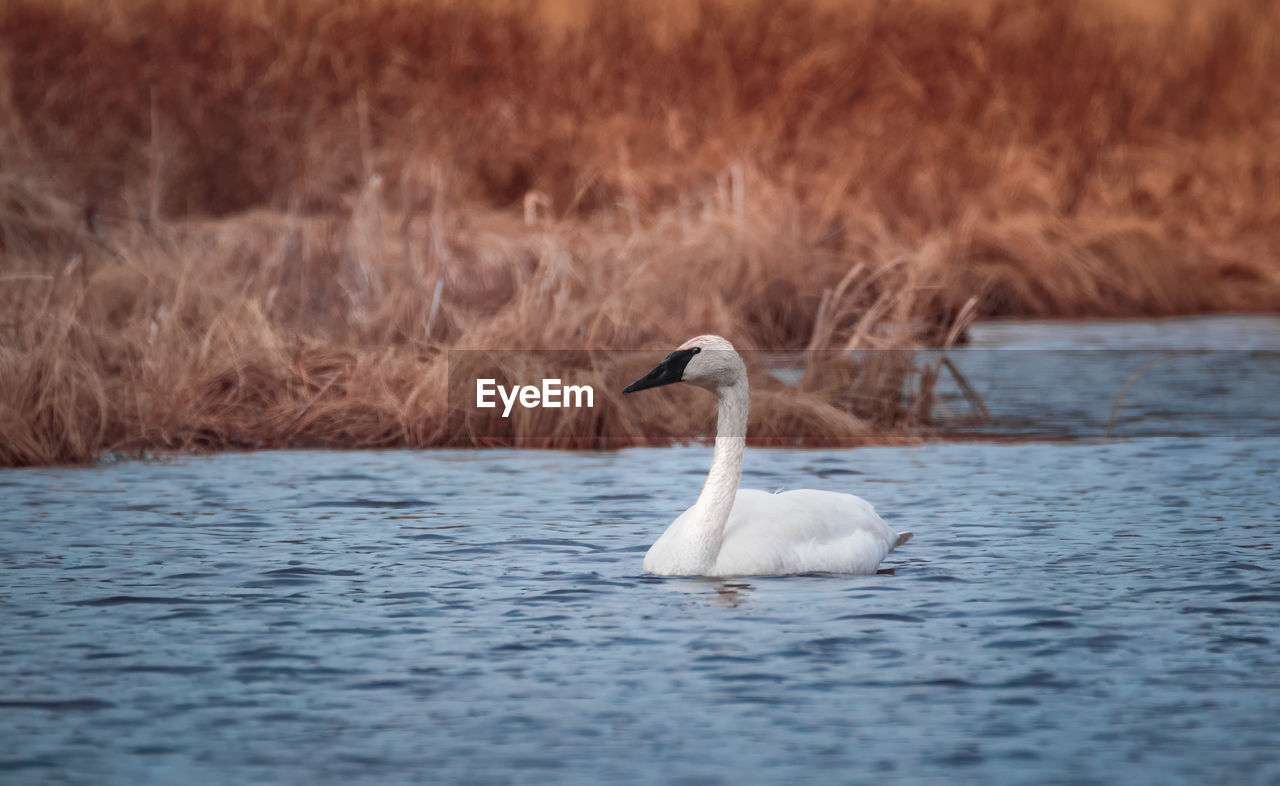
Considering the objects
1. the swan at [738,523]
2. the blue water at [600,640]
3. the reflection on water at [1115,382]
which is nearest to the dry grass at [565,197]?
the reflection on water at [1115,382]

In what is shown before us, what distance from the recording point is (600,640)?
6906 millimetres

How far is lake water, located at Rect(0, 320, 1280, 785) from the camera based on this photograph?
216 inches

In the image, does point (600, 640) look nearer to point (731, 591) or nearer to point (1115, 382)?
point (731, 591)

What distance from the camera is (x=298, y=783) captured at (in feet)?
17.2

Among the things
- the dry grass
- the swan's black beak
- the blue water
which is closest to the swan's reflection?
the blue water

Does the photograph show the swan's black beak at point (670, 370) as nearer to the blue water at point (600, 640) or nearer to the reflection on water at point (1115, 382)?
the blue water at point (600, 640)

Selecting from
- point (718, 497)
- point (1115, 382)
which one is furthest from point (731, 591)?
point (1115, 382)

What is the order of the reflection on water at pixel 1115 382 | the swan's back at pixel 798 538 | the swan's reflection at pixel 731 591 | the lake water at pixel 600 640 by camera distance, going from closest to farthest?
the lake water at pixel 600 640, the swan's reflection at pixel 731 591, the swan's back at pixel 798 538, the reflection on water at pixel 1115 382

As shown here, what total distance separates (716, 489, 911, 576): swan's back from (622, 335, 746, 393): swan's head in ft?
1.77

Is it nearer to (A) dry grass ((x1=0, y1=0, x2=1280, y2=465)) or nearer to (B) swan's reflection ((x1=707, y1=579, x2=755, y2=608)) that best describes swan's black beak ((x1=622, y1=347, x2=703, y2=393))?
(B) swan's reflection ((x1=707, y1=579, x2=755, y2=608))

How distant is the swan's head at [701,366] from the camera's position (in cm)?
831

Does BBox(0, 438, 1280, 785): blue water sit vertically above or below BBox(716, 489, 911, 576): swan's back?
below

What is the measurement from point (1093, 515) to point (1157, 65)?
17.6 m

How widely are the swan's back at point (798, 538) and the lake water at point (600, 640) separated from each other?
0.12 metres
